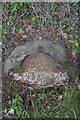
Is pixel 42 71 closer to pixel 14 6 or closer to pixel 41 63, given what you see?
pixel 41 63

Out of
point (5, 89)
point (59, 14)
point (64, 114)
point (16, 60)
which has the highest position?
point (59, 14)

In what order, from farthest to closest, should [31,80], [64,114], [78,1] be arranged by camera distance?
[78,1], [31,80], [64,114]

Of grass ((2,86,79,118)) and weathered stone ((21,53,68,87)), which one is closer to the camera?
grass ((2,86,79,118))

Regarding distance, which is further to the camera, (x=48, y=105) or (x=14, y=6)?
(x=14, y=6)

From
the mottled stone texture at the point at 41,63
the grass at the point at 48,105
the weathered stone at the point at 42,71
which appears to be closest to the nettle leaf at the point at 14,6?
the mottled stone texture at the point at 41,63

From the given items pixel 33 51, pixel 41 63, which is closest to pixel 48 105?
pixel 41 63

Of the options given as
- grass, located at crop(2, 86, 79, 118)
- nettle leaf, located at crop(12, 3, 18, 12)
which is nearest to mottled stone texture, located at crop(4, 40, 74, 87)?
grass, located at crop(2, 86, 79, 118)

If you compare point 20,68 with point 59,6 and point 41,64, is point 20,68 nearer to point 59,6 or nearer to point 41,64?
point 41,64

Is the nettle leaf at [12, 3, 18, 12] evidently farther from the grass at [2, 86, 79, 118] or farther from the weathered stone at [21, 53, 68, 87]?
the grass at [2, 86, 79, 118]

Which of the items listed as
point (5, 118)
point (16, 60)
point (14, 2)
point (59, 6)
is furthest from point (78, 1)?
point (5, 118)
